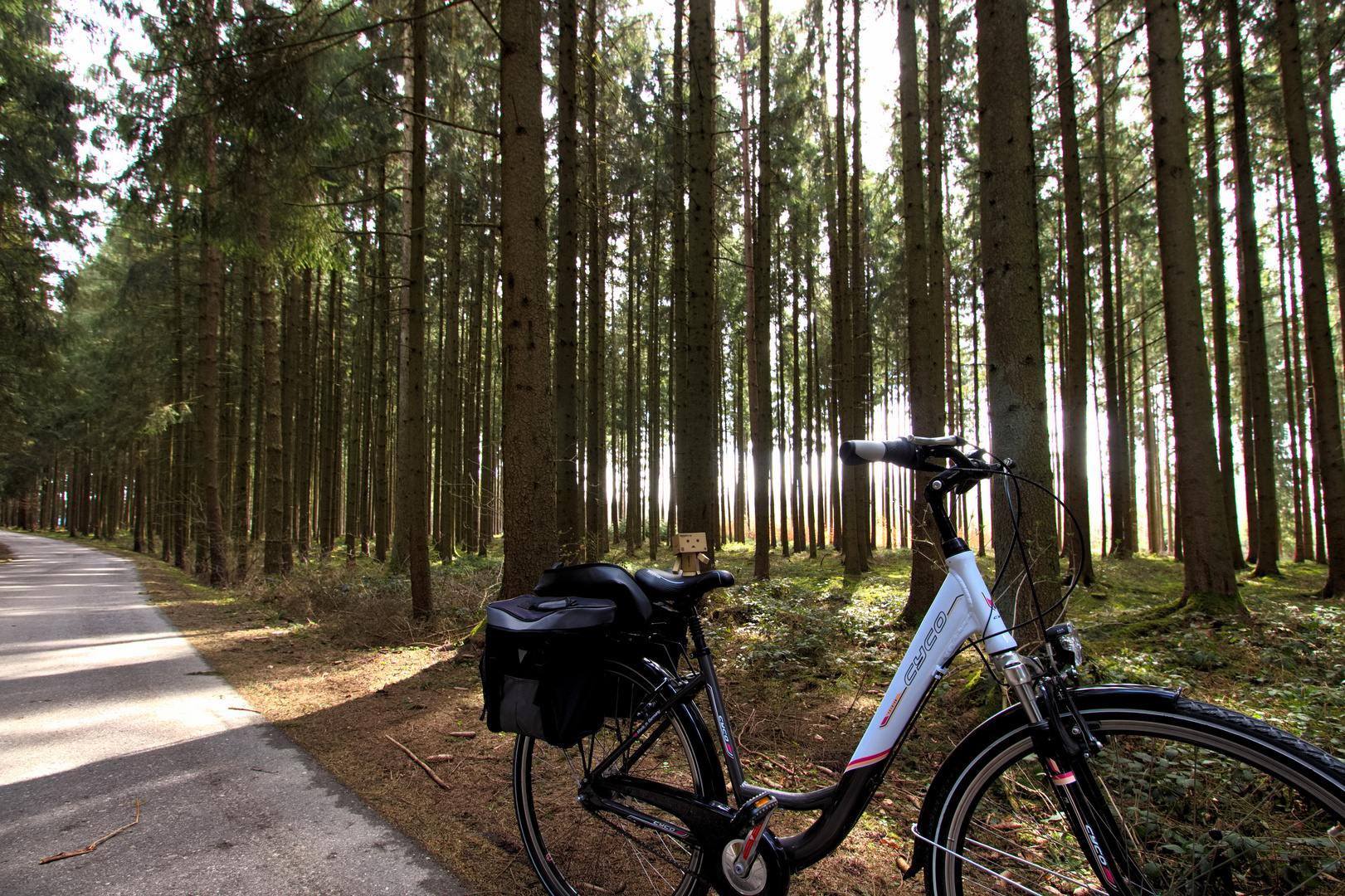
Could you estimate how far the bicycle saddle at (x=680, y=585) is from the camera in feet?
6.88

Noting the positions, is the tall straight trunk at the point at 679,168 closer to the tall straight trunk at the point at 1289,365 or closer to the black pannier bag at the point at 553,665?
the black pannier bag at the point at 553,665

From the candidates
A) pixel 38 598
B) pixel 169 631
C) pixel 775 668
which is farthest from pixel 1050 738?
pixel 38 598

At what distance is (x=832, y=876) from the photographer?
8.05 ft

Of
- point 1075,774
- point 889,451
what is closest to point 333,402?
point 889,451

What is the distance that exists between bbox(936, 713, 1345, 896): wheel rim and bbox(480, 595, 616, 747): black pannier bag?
1.10 meters

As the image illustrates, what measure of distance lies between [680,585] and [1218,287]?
48.8ft

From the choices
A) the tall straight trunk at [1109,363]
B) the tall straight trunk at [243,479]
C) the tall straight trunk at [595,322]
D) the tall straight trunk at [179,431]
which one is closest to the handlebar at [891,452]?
the tall straight trunk at [595,322]

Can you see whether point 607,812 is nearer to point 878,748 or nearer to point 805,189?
point 878,748

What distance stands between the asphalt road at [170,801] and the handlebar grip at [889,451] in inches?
81.8

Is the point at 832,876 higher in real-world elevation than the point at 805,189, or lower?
lower

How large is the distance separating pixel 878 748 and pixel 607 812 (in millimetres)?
1087

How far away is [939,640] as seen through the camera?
5.58ft

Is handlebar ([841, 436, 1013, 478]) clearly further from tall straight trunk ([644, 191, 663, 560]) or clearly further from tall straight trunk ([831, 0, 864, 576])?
tall straight trunk ([644, 191, 663, 560])

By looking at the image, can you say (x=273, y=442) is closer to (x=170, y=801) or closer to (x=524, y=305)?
(x=524, y=305)
